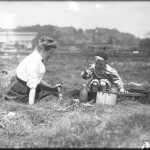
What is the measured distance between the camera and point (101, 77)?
5.96 meters

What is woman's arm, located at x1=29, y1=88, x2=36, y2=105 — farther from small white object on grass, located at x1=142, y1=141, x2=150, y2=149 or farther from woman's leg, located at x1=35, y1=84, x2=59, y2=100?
small white object on grass, located at x1=142, y1=141, x2=150, y2=149

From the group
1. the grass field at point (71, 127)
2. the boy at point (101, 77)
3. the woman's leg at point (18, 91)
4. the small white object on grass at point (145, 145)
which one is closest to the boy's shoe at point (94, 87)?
the boy at point (101, 77)

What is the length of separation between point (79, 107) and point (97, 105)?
42cm

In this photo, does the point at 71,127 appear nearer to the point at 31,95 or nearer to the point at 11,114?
the point at 11,114

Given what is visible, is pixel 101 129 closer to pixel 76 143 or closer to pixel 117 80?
pixel 76 143

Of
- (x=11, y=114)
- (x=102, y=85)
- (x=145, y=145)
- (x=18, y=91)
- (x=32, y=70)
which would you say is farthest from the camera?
(x=102, y=85)

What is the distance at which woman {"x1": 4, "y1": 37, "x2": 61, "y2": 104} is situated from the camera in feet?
17.1

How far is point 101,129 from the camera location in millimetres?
3527

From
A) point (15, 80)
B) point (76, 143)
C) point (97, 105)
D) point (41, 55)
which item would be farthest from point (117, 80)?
point (76, 143)

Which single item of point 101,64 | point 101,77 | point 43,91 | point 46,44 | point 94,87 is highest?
point 46,44

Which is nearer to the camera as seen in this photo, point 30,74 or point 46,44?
point 30,74

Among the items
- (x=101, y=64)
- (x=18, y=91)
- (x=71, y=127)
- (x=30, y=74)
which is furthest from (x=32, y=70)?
(x=71, y=127)

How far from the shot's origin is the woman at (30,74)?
17.1 ft

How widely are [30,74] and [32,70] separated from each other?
0.09 m
